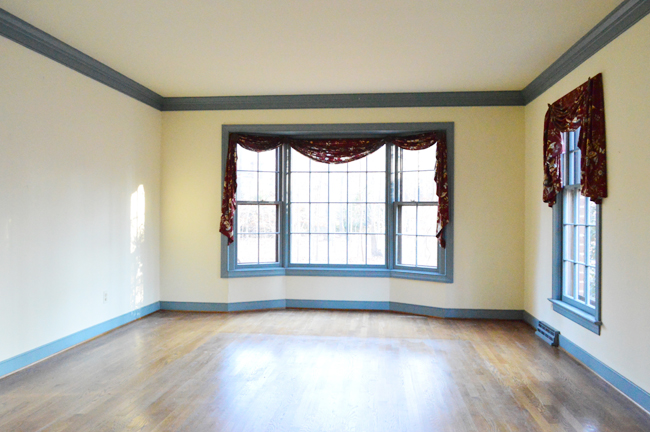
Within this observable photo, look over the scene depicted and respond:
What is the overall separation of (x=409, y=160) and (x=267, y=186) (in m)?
2.10

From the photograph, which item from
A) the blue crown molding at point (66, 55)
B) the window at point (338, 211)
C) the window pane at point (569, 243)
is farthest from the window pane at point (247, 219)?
the window pane at point (569, 243)

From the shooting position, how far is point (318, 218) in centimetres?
729

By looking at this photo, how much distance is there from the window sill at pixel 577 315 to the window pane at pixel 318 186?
133 inches

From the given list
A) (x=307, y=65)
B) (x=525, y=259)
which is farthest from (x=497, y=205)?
(x=307, y=65)

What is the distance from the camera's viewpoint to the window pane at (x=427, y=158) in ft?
22.4

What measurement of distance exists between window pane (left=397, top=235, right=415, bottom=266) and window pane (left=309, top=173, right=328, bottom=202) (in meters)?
1.29

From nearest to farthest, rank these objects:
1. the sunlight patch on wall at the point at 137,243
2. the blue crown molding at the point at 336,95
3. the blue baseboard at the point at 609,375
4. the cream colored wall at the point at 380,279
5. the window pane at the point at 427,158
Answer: the blue baseboard at the point at 609,375
the blue crown molding at the point at 336,95
the sunlight patch on wall at the point at 137,243
the cream colored wall at the point at 380,279
the window pane at the point at 427,158

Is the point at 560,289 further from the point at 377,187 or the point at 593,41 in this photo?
the point at 377,187

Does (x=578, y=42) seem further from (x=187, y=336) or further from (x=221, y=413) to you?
(x=187, y=336)

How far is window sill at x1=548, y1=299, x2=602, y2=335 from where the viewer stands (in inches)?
174

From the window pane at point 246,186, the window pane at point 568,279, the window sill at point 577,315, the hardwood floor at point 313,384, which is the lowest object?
the hardwood floor at point 313,384

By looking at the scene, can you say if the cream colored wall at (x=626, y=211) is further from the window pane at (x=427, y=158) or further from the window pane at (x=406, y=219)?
the window pane at (x=406, y=219)

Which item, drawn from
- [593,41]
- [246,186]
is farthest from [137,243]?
[593,41]

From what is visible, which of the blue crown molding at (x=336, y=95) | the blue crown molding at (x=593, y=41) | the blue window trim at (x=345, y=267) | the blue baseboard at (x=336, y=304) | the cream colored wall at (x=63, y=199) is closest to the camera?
the blue crown molding at (x=593, y=41)
